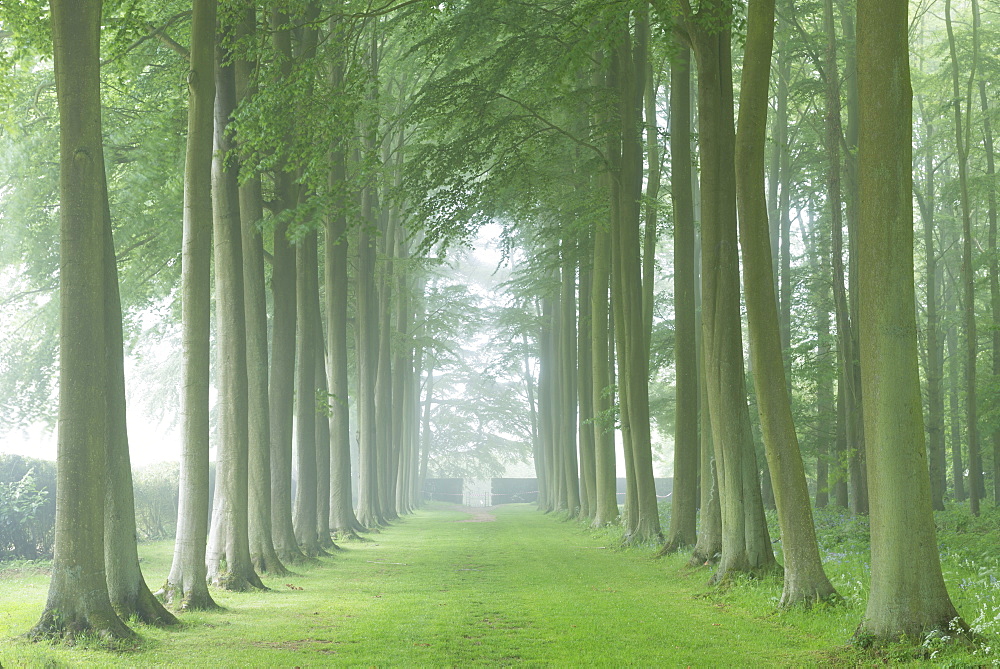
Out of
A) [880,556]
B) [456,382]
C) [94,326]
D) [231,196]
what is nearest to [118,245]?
[231,196]

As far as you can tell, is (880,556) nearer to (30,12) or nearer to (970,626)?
(970,626)

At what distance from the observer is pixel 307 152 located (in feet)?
38.3

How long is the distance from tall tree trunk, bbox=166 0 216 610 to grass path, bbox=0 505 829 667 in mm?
757

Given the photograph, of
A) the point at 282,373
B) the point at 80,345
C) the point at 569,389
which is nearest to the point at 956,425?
the point at 569,389

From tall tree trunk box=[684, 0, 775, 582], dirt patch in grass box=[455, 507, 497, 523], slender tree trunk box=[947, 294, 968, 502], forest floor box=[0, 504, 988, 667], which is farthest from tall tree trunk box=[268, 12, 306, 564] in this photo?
slender tree trunk box=[947, 294, 968, 502]

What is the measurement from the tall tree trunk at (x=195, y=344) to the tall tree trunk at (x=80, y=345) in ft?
6.22

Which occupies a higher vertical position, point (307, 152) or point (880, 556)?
point (307, 152)

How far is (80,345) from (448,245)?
10.4m

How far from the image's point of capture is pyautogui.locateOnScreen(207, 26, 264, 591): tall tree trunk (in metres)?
11.4

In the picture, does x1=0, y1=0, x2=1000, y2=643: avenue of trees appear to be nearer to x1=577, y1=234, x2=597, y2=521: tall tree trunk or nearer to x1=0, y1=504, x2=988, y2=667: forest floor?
x1=577, y1=234, x2=597, y2=521: tall tree trunk

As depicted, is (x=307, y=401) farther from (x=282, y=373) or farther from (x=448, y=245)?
(x=448, y=245)

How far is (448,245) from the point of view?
17562 millimetres

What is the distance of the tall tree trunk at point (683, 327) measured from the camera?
587 inches

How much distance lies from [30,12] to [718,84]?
825 centimetres
